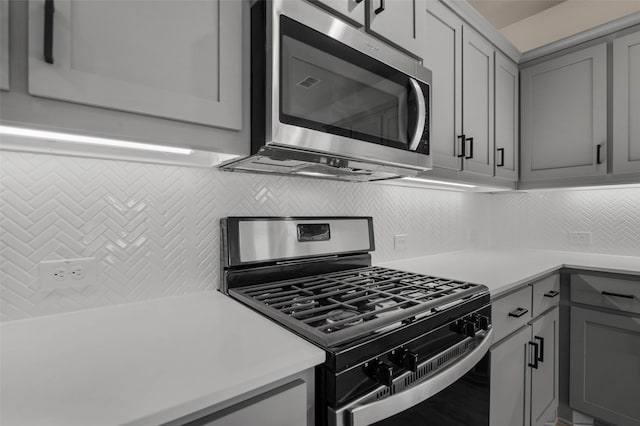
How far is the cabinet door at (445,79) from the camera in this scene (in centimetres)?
145

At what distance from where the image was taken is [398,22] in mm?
1175

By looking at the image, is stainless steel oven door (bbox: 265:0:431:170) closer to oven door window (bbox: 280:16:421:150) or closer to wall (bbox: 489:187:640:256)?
oven door window (bbox: 280:16:421:150)

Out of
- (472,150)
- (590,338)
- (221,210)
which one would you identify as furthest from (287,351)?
(590,338)

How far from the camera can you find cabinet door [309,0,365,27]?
0.96 m

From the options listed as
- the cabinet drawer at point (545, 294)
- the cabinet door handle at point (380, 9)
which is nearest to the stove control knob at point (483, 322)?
the cabinet drawer at point (545, 294)

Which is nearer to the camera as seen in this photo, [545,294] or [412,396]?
[412,396]

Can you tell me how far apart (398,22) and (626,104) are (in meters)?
1.54

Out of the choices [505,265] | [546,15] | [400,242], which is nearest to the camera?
[505,265]

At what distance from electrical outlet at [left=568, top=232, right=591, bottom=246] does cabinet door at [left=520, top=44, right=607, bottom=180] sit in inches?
20.5

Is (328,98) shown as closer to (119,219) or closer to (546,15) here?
(119,219)

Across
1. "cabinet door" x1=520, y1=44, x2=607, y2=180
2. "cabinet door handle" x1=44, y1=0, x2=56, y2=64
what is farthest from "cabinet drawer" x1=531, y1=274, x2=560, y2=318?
"cabinet door handle" x1=44, y1=0, x2=56, y2=64

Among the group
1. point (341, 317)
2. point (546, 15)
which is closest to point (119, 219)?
point (341, 317)

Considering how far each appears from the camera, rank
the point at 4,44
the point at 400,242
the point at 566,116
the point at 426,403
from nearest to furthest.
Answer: the point at 4,44 < the point at 426,403 < the point at 400,242 < the point at 566,116

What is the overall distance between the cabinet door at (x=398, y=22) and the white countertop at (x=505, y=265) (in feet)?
3.27
